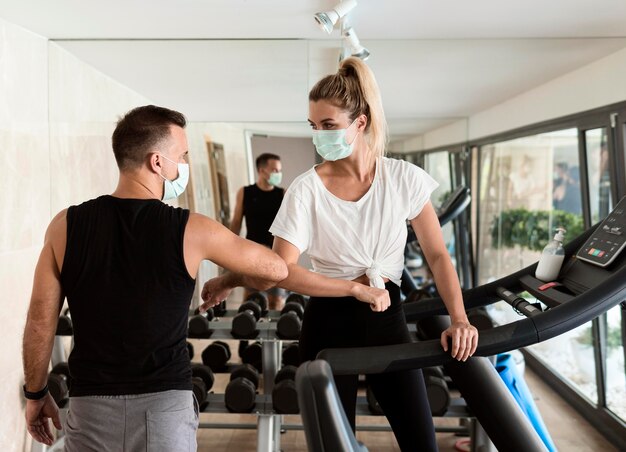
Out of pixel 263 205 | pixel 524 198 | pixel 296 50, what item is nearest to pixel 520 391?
pixel 263 205

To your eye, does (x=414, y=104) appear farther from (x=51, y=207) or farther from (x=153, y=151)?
(x=153, y=151)

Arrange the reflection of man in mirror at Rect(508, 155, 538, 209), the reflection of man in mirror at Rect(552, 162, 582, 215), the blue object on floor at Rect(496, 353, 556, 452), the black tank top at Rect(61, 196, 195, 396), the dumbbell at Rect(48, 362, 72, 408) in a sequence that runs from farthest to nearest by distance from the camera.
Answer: the reflection of man in mirror at Rect(508, 155, 538, 209) → the reflection of man in mirror at Rect(552, 162, 582, 215) → the dumbbell at Rect(48, 362, 72, 408) → the blue object on floor at Rect(496, 353, 556, 452) → the black tank top at Rect(61, 196, 195, 396)

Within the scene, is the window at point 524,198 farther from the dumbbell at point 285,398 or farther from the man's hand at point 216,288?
the man's hand at point 216,288

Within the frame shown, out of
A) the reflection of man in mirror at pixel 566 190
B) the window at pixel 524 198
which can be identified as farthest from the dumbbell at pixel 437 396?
the reflection of man in mirror at pixel 566 190

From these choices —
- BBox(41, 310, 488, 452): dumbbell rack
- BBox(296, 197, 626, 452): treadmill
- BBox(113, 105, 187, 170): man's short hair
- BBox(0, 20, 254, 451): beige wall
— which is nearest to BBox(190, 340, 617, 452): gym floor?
BBox(41, 310, 488, 452): dumbbell rack

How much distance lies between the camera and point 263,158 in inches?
160

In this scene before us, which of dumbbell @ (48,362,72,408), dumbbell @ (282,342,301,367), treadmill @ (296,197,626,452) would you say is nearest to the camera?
treadmill @ (296,197,626,452)

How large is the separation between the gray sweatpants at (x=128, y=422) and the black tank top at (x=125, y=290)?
2cm

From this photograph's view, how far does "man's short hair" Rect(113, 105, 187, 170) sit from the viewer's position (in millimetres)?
1605

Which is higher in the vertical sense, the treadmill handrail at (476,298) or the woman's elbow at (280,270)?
the woman's elbow at (280,270)

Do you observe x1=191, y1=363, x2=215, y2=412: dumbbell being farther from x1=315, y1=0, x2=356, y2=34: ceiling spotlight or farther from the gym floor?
x1=315, y1=0, x2=356, y2=34: ceiling spotlight

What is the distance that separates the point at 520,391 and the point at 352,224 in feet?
4.86

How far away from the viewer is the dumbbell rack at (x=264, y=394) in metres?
2.92

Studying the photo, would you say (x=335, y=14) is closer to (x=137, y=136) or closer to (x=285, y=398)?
(x=137, y=136)
